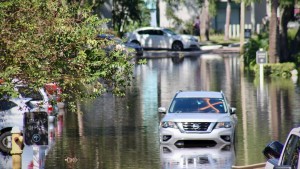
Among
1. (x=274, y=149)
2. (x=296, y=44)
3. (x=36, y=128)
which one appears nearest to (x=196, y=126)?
(x=36, y=128)

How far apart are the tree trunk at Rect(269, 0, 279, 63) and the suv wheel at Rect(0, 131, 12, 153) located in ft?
89.0

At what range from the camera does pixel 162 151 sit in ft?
77.0

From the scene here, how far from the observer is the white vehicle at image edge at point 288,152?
1136 cm

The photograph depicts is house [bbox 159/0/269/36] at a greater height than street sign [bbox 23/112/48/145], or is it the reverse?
house [bbox 159/0/269/36]

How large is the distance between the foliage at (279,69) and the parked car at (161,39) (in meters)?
22.5

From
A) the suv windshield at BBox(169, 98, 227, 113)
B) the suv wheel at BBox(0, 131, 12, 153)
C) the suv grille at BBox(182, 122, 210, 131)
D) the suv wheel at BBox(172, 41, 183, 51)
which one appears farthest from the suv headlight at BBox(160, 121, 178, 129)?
the suv wheel at BBox(172, 41, 183, 51)

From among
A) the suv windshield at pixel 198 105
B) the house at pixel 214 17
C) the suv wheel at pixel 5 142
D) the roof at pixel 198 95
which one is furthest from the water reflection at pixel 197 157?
the house at pixel 214 17

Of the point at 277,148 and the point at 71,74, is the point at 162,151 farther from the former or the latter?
the point at 277,148

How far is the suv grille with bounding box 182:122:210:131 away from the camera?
950 inches

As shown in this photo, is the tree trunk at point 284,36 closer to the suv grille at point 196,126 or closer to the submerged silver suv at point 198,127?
the submerged silver suv at point 198,127

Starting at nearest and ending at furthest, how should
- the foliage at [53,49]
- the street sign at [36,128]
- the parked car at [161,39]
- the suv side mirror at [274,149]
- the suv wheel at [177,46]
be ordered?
the suv side mirror at [274,149], the street sign at [36,128], the foliage at [53,49], the parked car at [161,39], the suv wheel at [177,46]

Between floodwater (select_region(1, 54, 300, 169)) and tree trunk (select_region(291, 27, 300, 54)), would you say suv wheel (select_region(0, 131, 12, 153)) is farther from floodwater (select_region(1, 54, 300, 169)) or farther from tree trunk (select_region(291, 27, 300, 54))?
tree trunk (select_region(291, 27, 300, 54))

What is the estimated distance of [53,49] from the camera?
1727 centimetres

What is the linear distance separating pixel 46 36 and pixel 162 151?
6.99 metres
